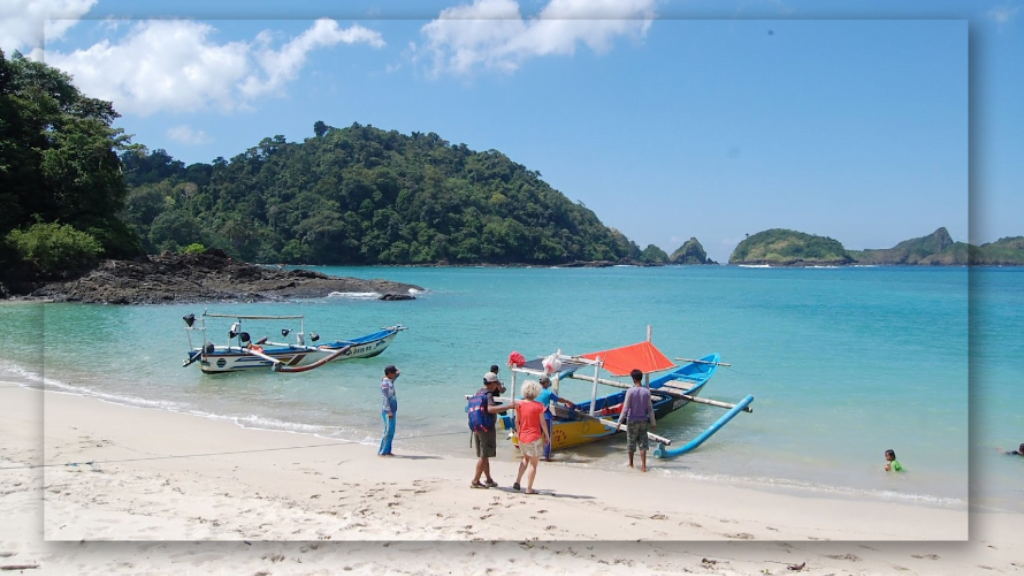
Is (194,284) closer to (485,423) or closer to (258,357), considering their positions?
(258,357)

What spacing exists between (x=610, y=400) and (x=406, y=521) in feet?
22.7

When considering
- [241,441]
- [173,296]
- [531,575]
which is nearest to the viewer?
[531,575]

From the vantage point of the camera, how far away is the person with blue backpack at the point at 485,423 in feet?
26.8

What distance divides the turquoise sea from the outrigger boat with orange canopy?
11.2 inches

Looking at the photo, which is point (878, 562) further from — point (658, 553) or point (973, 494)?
point (973, 494)

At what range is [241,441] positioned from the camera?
10.8 metres

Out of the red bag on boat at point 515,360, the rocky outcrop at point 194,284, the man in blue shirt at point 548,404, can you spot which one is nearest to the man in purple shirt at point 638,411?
the man in blue shirt at point 548,404

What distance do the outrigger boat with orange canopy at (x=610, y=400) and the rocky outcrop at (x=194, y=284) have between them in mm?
33036

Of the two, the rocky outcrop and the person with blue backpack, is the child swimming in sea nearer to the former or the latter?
the person with blue backpack

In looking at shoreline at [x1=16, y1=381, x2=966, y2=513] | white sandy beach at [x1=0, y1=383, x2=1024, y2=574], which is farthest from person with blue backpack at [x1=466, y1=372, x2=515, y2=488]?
shoreline at [x1=16, y1=381, x2=966, y2=513]

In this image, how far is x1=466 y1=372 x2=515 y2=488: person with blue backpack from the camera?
8.17m

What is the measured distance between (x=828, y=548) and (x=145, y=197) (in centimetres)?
9843

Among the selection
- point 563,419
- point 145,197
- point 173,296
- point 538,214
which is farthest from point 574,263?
point 563,419

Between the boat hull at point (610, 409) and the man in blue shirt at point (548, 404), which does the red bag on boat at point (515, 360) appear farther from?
the boat hull at point (610, 409)
